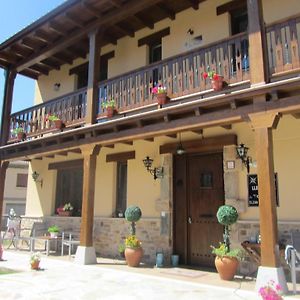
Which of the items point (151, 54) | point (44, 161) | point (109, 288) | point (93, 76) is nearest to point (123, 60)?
point (151, 54)

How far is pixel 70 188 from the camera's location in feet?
40.0

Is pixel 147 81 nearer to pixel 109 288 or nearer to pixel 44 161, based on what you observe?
pixel 109 288

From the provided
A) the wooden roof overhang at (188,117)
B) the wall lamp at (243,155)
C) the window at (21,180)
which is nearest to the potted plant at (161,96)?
the wooden roof overhang at (188,117)

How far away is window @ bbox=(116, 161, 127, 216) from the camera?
34.2 ft

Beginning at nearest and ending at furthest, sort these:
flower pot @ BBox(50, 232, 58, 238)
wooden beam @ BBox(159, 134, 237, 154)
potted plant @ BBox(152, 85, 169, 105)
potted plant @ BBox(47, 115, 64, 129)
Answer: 1. potted plant @ BBox(152, 85, 169, 105)
2. wooden beam @ BBox(159, 134, 237, 154)
3. potted plant @ BBox(47, 115, 64, 129)
4. flower pot @ BBox(50, 232, 58, 238)

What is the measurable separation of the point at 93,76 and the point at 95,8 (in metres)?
1.69

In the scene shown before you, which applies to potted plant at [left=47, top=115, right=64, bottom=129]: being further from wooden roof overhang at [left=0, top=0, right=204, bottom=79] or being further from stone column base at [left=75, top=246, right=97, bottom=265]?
stone column base at [left=75, top=246, right=97, bottom=265]

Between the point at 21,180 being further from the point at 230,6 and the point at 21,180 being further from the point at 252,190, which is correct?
the point at 252,190

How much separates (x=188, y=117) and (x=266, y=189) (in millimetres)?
2146

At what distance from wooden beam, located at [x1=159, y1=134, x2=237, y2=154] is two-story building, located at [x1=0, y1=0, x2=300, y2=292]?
3 cm

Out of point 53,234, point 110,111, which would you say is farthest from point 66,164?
point 110,111

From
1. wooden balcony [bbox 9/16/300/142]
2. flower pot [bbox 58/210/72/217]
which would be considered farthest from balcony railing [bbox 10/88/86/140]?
flower pot [bbox 58/210/72/217]

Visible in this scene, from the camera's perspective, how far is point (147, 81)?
822 cm

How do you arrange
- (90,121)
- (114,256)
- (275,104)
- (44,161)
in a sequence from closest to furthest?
(275,104)
(90,121)
(114,256)
(44,161)
